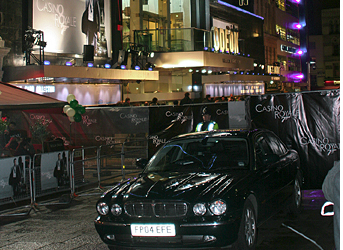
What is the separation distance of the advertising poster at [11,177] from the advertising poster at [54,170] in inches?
20.9

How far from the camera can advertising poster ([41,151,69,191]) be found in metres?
9.48

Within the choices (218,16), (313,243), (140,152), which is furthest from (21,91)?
(218,16)

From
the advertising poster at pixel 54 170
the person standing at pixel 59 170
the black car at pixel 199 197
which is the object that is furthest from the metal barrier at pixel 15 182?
the black car at pixel 199 197

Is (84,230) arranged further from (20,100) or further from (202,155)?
(20,100)

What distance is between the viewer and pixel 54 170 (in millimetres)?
9703

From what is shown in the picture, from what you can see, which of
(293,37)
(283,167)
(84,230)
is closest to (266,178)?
(283,167)

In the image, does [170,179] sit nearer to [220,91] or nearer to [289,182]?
[289,182]

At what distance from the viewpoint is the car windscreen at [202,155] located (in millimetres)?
6590

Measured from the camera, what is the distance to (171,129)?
512 inches

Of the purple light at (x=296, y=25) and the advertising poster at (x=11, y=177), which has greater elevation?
the purple light at (x=296, y=25)

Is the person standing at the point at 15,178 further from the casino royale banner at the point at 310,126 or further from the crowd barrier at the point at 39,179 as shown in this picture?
the casino royale banner at the point at 310,126

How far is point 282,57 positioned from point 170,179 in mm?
56098

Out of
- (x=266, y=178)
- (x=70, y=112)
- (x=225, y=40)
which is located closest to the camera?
(x=266, y=178)

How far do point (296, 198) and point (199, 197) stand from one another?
10.2 feet
